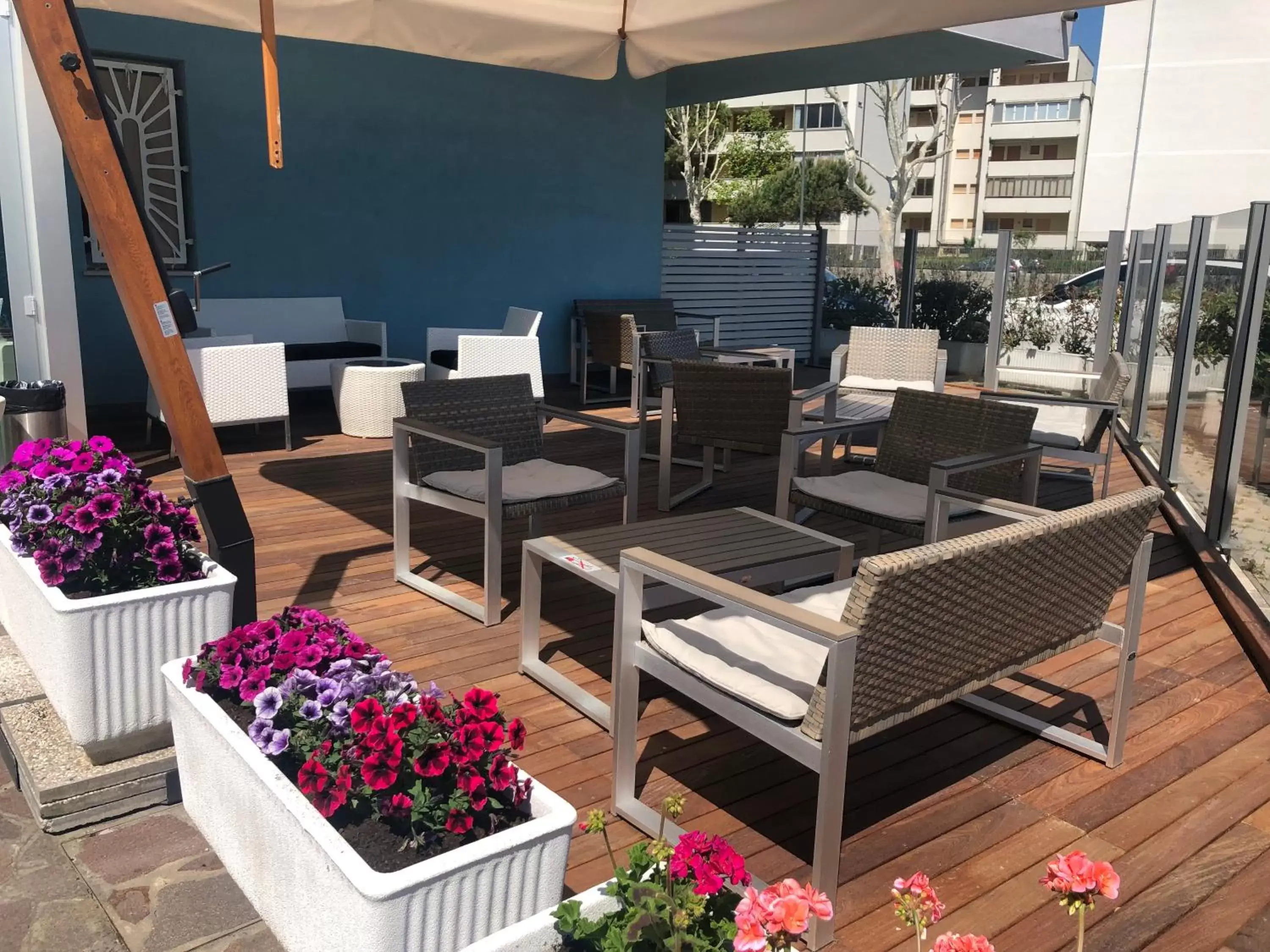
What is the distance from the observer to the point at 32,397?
4.98 metres

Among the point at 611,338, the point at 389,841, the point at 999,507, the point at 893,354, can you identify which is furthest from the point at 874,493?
the point at 611,338

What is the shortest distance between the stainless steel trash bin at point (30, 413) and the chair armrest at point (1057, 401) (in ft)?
14.9

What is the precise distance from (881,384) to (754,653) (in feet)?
15.9

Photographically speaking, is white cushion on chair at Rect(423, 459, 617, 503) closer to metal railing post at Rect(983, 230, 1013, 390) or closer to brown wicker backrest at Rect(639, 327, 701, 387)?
brown wicker backrest at Rect(639, 327, 701, 387)

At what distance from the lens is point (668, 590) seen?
2.69 m

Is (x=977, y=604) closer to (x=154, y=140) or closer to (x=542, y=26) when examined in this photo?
(x=542, y=26)

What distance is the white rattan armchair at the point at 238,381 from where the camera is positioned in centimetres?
620

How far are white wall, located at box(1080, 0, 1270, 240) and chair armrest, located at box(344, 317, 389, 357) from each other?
83.7 ft

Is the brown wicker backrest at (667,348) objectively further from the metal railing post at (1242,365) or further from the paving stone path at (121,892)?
the paving stone path at (121,892)

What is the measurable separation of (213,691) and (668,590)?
112cm

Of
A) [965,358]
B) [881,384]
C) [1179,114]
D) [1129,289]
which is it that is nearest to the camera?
[881,384]

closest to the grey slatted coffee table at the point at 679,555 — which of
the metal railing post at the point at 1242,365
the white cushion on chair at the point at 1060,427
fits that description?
the metal railing post at the point at 1242,365

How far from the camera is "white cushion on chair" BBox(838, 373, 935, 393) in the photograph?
270 inches

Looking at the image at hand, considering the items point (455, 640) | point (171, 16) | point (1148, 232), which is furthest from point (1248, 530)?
point (1148, 232)
